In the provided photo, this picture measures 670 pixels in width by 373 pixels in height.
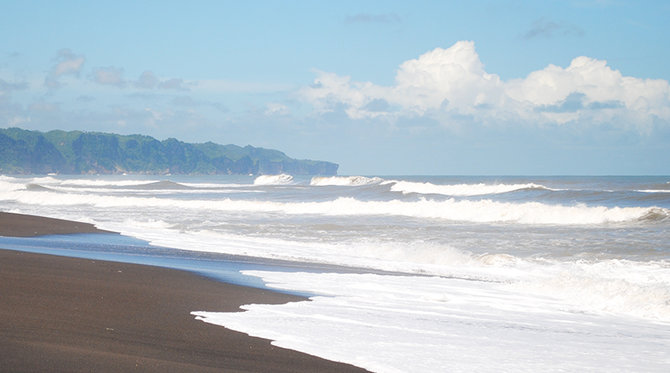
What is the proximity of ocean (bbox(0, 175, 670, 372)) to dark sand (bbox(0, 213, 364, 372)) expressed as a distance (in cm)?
→ 36

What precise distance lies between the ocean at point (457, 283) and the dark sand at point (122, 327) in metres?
0.36

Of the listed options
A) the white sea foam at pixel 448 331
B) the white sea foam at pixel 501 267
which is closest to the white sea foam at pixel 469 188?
the white sea foam at pixel 501 267

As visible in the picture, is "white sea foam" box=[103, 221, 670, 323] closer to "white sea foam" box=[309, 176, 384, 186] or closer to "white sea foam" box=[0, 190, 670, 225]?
"white sea foam" box=[0, 190, 670, 225]

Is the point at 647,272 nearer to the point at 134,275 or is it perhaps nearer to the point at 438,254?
the point at 438,254

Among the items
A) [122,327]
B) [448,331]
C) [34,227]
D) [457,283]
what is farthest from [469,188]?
[122,327]

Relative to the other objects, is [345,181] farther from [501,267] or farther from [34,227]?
[501,267]

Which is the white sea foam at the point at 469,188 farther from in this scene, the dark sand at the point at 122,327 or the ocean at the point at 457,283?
the dark sand at the point at 122,327

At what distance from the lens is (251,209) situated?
3275cm

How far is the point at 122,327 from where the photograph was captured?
5148mm

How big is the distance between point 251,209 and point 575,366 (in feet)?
93.3

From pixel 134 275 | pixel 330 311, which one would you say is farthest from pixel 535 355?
pixel 134 275

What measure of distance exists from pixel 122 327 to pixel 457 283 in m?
6.39

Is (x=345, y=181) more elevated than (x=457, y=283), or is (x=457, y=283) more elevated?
(x=345, y=181)

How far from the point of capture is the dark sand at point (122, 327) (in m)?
3.97
